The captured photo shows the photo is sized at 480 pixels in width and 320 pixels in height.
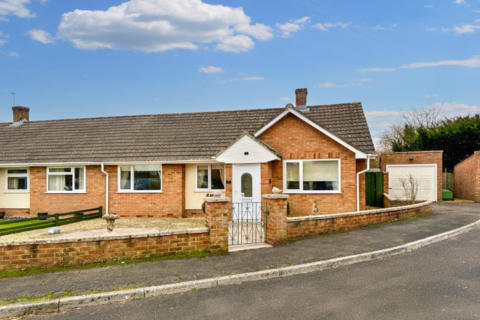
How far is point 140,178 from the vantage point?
14.5 metres

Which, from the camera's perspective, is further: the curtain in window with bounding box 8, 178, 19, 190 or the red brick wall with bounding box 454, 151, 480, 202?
the red brick wall with bounding box 454, 151, 480, 202

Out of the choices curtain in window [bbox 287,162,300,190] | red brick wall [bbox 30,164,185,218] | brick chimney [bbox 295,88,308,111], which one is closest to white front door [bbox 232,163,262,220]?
curtain in window [bbox 287,162,300,190]

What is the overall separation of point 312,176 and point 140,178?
24.1ft

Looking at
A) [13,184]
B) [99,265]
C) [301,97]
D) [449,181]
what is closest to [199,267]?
[99,265]

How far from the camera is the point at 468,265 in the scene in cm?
669

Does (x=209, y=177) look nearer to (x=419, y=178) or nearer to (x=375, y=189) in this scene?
(x=375, y=189)

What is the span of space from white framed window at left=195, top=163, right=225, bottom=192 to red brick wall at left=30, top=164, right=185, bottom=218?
679 mm

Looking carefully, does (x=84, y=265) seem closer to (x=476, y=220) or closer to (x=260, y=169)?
(x=260, y=169)

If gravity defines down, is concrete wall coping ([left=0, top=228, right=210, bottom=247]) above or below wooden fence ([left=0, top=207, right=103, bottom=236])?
above

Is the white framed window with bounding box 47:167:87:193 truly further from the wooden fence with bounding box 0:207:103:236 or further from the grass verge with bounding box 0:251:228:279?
the grass verge with bounding box 0:251:228:279

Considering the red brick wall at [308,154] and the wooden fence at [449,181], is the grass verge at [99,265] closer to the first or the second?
the red brick wall at [308,154]

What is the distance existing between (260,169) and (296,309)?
758 cm

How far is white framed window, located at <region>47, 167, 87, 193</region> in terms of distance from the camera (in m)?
15.0

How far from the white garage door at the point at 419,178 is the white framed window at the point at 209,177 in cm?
1100
